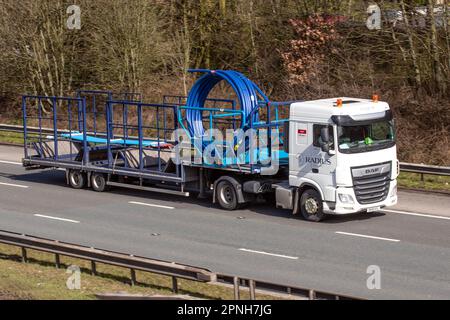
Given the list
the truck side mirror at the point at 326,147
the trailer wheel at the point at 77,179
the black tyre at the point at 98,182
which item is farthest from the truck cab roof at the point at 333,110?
the trailer wheel at the point at 77,179

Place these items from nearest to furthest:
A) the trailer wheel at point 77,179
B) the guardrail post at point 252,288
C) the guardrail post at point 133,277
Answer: the guardrail post at point 252,288 → the guardrail post at point 133,277 → the trailer wheel at point 77,179

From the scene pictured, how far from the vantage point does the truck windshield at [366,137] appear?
18.0m

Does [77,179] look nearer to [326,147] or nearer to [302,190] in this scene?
[302,190]

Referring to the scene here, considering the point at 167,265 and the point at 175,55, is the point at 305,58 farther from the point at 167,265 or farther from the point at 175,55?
the point at 167,265

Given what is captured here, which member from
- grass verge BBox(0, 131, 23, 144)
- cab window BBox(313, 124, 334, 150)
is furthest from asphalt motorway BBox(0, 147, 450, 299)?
grass verge BBox(0, 131, 23, 144)

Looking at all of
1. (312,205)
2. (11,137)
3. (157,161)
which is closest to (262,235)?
(312,205)

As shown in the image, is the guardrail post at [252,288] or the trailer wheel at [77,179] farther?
the trailer wheel at [77,179]

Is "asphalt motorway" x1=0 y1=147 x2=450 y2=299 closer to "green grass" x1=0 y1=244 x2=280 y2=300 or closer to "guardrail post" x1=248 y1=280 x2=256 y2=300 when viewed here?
"green grass" x1=0 y1=244 x2=280 y2=300

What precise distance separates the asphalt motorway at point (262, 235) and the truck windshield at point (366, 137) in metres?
1.62

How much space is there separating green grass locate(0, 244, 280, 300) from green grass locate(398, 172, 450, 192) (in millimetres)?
9726

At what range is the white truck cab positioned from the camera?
18.0 m

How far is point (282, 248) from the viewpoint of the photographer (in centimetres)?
1647

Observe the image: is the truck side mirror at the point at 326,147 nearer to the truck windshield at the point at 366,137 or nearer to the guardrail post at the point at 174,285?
the truck windshield at the point at 366,137

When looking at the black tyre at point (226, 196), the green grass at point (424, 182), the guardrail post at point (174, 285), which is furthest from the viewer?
the green grass at point (424, 182)
